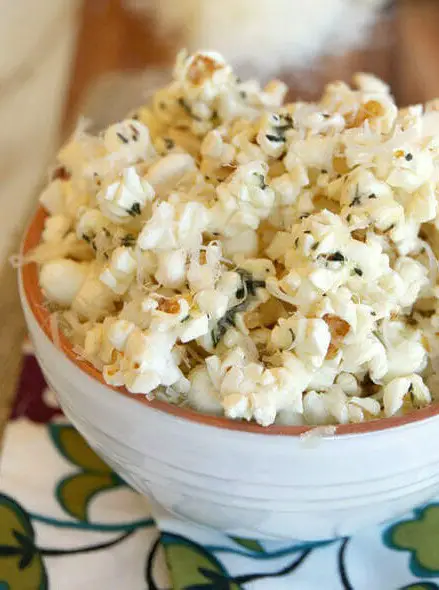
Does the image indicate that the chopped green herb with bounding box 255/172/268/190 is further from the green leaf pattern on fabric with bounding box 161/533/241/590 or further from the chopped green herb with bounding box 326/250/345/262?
the green leaf pattern on fabric with bounding box 161/533/241/590

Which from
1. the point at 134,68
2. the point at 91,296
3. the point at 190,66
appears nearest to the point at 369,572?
the point at 91,296

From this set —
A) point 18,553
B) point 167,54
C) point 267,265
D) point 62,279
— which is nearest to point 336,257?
point 267,265

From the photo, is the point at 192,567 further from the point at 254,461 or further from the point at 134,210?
the point at 134,210

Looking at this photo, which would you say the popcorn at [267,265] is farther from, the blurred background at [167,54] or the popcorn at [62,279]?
the blurred background at [167,54]

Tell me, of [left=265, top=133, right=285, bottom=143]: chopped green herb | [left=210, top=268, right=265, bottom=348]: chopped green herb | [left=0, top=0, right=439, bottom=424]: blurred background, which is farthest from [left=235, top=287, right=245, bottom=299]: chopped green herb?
[left=0, top=0, right=439, bottom=424]: blurred background

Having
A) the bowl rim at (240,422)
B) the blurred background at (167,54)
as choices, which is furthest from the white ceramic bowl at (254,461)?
the blurred background at (167,54)

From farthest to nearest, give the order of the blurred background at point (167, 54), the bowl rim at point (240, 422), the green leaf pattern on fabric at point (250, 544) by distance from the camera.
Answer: the blurred background at point (167, 54) < the green leaf pattern on fabric at point (250, 544) < the bowl rim at point (240, 422)
